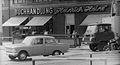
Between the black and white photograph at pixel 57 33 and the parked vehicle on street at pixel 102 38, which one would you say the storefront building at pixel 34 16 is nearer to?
the black and white photograph at pixel 57 33

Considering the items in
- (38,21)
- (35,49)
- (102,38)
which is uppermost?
(38,21)

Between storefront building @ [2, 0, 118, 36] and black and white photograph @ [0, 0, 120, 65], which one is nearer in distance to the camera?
black and white photograph @ [0, 0, 120, 65]

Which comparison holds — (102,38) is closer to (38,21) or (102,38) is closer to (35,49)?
(38,21)

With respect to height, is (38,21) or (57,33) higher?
(38,21)

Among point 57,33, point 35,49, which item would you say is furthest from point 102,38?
point 35,49

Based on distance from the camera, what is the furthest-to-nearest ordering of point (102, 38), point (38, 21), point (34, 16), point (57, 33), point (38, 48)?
point (38, 48) < point (102, 38) < point (38, 21) < point (57, 33) < point (34, 16)

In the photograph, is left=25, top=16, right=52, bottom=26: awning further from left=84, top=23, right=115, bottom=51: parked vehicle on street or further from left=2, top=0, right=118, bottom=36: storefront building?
left=84, top=23, right=115, bottom=51: parked vehicle on street

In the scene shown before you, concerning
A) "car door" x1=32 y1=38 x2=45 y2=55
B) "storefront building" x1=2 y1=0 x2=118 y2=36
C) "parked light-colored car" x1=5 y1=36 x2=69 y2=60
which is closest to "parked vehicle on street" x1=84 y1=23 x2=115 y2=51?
"storefront building" x1=2 y1=0 x2=118 y2=36

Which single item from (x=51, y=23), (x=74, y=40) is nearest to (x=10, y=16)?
(x=51, y=23)

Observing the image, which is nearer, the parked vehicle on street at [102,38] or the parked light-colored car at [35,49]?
the parked vehicle on street at [102,38]

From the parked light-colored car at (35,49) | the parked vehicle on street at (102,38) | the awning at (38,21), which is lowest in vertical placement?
the parked light-colored car at (35,49)

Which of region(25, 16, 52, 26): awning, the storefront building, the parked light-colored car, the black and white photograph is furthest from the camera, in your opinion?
the parked light-colored car

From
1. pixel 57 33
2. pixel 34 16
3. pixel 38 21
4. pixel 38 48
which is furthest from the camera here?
pixel 38 48

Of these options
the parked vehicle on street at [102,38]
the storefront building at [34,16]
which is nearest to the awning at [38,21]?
the storefront building at [34,16]
